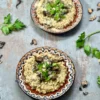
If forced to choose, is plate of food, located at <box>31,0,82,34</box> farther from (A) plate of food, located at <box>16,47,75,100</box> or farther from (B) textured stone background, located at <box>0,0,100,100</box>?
(A) plate of food, located at <box>16,47,75,100</box>

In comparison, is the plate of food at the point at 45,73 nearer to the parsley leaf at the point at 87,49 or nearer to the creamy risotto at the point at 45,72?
the creamy risotto at the point at 45,72

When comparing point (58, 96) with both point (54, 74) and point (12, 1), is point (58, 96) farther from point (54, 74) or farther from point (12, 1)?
point (12, 1)

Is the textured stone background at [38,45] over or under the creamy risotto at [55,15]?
under

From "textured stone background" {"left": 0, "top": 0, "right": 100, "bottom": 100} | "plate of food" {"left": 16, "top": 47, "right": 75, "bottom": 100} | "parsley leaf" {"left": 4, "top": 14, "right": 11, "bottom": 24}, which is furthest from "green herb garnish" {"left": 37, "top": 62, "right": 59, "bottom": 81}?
"parsley leaf" {"left": 4, "top": 14, "right": 11, "bottom": 24}

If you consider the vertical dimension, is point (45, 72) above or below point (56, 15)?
below

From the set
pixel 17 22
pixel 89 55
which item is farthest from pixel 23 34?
pixel 89 55

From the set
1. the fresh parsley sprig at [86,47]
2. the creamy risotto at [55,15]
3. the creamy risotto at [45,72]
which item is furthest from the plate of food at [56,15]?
the creamy risotto at [45,72]

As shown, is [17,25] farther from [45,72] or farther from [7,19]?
[45,72]

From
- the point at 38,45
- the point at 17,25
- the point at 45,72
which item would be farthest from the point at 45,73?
the point at 17,25

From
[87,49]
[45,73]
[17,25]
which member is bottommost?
[45,73]
